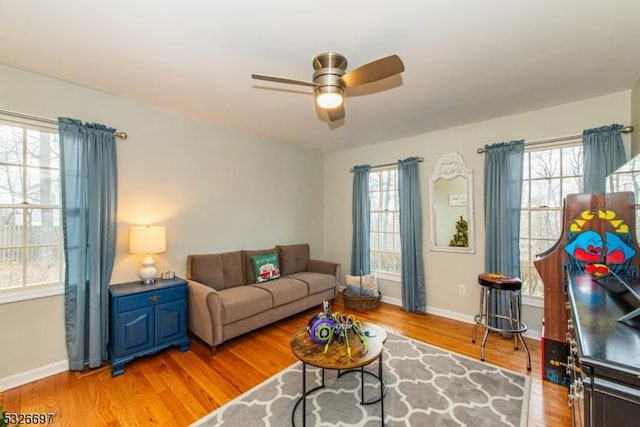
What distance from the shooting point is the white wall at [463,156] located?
2810mm

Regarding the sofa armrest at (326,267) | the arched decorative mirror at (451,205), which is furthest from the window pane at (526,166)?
the sofa armrest at (326,267)

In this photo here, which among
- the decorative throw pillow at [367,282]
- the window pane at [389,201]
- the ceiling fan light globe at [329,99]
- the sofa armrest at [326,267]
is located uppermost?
the ceiling fan light globe at [329,99]

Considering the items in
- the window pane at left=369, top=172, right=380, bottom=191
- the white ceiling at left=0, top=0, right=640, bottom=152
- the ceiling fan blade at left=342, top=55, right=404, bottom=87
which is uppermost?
the white ceiling at left=0, top=0, right=640, bottom=152

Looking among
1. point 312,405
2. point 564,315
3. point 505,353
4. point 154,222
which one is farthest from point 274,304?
point 564,315

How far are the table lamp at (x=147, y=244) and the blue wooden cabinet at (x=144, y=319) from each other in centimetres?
11

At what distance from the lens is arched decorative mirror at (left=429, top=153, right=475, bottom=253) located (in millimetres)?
3561

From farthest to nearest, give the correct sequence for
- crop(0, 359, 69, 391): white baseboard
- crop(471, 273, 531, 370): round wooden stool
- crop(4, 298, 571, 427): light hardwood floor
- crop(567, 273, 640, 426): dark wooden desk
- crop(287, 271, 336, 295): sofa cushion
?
1. crop(287, 271, 336, 295): sofa cushion
2. crop(471, 273, 531, 370): round wooden stool
3. crop(0, 359, 69, 391): white baseboard
4. crop(4, 298, 571, 427): light hardwood floor
5. crop(567, 273, 640, 426): dark wooden desk

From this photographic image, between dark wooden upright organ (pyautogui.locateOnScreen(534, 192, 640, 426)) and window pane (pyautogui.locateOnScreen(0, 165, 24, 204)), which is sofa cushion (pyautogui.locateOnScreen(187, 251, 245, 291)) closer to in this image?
window pane (pyautogui.locateOnScreen(0, 165, 24, 204))

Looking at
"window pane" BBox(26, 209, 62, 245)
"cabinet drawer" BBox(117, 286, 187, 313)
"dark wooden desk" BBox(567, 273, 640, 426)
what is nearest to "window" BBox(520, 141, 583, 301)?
"dark wooden desk" BBox(567, 273, 640, 426)

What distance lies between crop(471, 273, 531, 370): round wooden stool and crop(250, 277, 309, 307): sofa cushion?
2057mm

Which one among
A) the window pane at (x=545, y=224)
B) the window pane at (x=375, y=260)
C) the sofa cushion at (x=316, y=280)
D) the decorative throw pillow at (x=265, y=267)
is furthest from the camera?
the window pane at (x=375, y=260)

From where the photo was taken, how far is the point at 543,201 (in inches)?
121

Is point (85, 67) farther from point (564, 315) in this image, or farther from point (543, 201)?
point (543, 201)

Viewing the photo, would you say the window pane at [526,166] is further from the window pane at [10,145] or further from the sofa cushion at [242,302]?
the window pane at [10,145]
